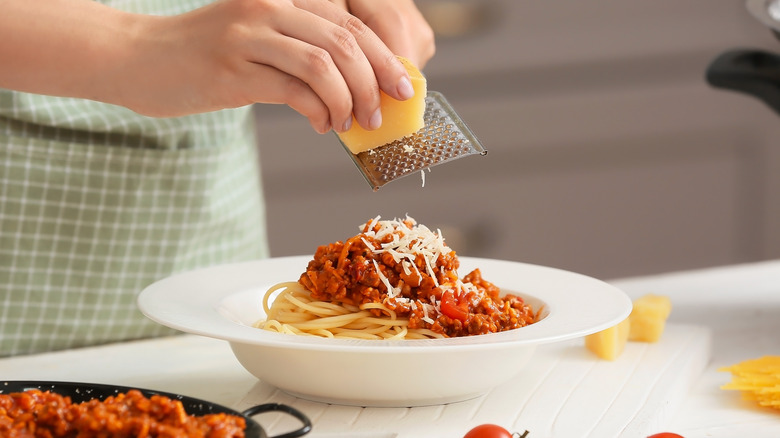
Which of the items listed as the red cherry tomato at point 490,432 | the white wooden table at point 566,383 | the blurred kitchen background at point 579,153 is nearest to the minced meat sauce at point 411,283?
the white wooden table at point 566,383

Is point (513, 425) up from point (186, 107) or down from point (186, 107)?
down

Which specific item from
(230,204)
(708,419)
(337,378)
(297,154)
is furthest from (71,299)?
(297,154)

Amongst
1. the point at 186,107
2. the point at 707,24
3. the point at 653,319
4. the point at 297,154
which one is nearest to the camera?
the point at 186,107

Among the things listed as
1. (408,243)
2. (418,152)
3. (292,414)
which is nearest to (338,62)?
(418,152)

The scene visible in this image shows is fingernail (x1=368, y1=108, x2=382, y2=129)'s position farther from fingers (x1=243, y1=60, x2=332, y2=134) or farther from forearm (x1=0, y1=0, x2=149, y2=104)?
forearm (x1=0, y1=0, x2=149, y2=104)

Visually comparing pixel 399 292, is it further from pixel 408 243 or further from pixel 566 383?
pixel 566 383

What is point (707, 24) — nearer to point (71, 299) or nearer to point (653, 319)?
point (653, 319)

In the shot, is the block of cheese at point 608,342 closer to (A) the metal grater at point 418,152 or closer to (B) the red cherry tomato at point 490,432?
(A) the metal grater at point 418,152
